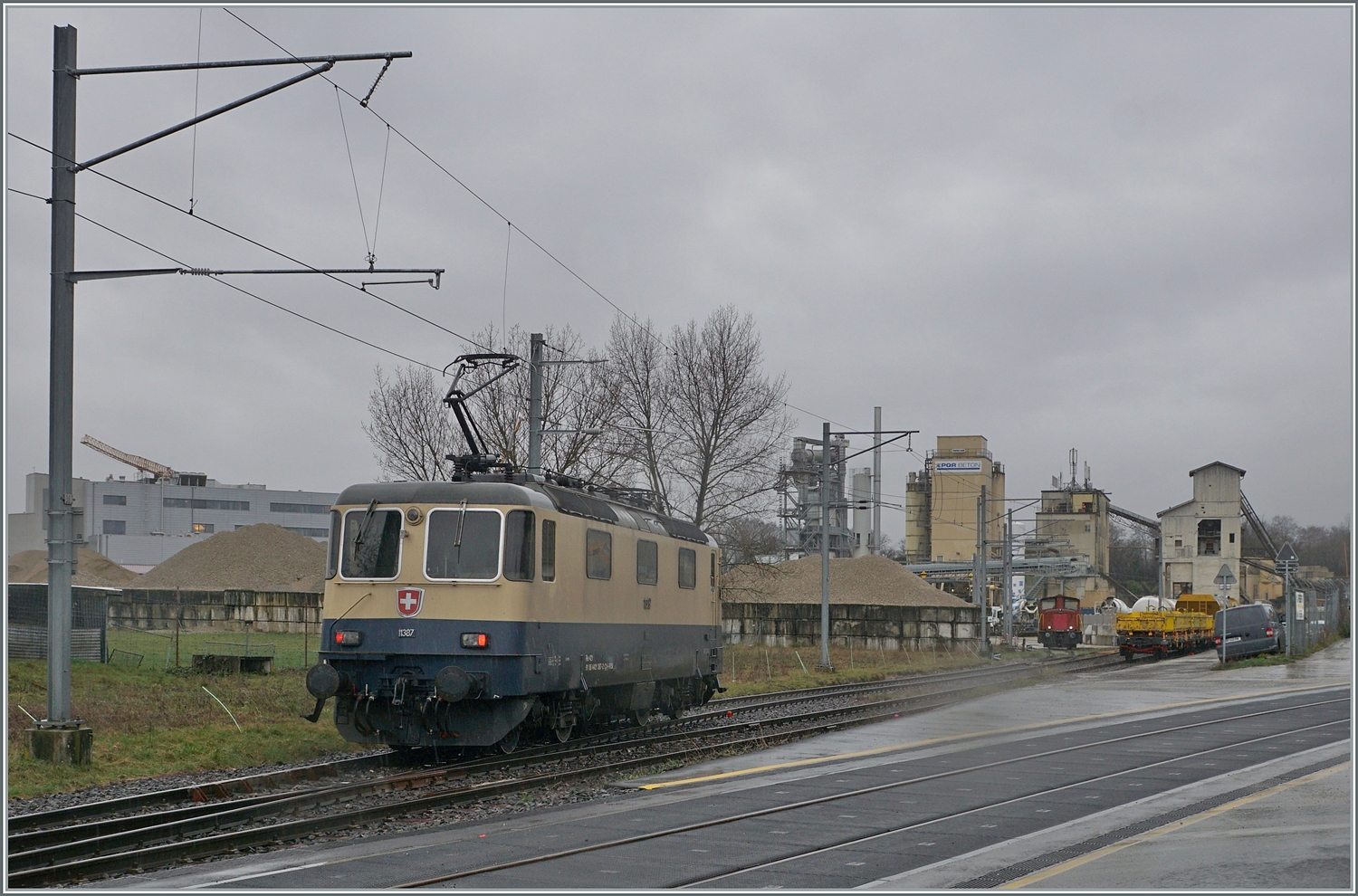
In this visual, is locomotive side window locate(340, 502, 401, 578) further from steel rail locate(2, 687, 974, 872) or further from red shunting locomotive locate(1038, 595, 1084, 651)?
red shunting locomotive locate(1038, 595, 1084, 651)

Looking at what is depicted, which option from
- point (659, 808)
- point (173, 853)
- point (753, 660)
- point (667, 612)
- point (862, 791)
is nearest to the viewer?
point (173, 853)

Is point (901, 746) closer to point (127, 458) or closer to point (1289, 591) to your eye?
point (1289, 591)

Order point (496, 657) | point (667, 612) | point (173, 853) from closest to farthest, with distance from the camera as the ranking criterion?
1. point (173, 853)
2. point (496, 657)
3. point (667, 612)

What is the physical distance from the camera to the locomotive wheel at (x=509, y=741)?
16.0m

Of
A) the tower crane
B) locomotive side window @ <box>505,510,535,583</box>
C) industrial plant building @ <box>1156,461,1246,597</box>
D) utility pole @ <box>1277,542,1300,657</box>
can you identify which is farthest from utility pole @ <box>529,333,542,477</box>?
the tower crane

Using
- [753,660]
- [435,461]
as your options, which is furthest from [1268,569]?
[435,461]

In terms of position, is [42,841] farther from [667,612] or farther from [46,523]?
[667,612]

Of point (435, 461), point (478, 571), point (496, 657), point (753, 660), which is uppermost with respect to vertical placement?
point (435, 461)

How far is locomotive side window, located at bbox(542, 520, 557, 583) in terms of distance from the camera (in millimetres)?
15719

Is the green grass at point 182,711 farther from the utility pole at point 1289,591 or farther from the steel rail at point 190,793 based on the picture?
the utility pole at point 1289,591

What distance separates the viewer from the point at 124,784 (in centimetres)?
1347

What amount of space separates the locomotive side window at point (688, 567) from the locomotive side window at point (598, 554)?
3367mm

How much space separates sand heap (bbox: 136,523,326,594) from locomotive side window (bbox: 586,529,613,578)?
148ft

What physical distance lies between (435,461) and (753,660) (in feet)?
39.7
